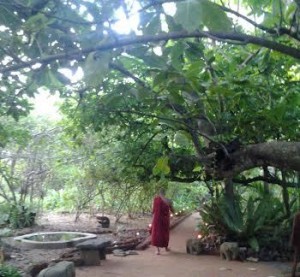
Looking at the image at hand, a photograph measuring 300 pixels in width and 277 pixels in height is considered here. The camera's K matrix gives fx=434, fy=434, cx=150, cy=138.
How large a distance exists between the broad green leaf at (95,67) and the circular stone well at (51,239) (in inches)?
363

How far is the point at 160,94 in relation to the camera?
277 cm

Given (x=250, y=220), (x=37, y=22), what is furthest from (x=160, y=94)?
(x=250, y=220)

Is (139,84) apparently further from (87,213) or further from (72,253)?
(87,213)

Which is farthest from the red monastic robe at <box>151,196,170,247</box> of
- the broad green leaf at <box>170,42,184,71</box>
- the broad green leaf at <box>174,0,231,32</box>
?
the broad green leaf at <box>174,0,231,32</box>

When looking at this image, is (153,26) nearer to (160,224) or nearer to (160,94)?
(160,94)

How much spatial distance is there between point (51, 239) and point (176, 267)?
4085 millimetres

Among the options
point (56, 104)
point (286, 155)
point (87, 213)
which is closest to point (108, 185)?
point (87, 213)

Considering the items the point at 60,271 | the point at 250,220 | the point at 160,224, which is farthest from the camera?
the point at 160,224

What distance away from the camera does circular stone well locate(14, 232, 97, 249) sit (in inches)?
402

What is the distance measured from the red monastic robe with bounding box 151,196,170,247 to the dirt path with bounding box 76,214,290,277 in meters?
0.31

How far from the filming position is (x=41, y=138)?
13.8 m

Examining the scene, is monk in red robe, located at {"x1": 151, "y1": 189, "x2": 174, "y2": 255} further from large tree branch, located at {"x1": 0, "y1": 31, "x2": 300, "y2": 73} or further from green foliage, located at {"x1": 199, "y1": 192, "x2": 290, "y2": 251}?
large tree branch, located at {"x1": 0, "y1": 31, "x2": 300, "y2": 73}

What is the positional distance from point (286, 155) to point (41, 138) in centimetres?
1145

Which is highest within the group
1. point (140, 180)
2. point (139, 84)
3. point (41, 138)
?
point (41, 138)
